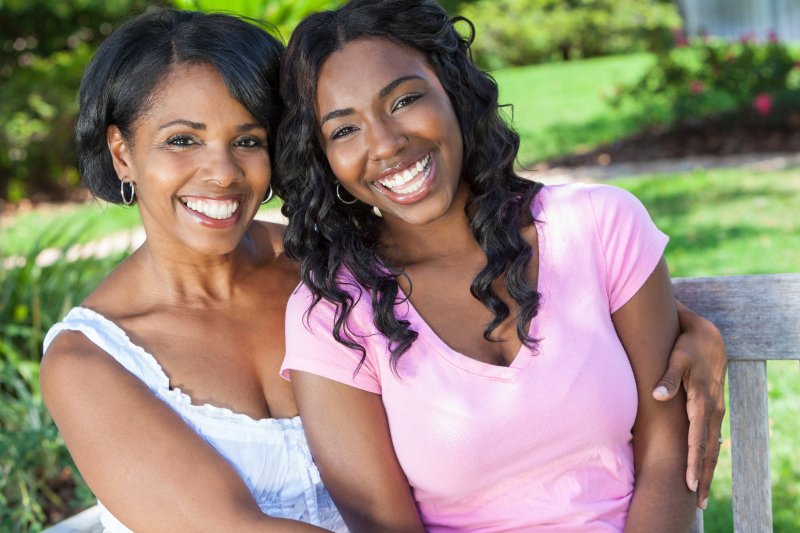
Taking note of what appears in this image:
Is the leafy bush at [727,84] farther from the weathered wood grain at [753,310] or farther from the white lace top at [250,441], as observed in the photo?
the white lace top at [250,441]

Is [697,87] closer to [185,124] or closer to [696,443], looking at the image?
[696,443]

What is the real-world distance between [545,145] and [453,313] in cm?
1078

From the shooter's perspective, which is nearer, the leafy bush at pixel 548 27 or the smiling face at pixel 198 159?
the smiling face at pixel 198 159

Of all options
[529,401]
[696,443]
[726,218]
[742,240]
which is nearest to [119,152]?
[529,401]

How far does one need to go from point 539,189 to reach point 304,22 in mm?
792

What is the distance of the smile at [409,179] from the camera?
2609 millimetres

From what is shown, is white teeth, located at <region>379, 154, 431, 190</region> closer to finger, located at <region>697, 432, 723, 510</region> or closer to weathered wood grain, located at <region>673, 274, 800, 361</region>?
weathered wood grain, located at <region>673, 274, 800, 361</region>

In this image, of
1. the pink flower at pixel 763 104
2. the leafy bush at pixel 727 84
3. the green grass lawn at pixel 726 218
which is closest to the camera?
the green grass lawn at pixel 726 218

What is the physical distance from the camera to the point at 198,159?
8.59ft

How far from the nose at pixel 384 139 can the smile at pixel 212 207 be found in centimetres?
40

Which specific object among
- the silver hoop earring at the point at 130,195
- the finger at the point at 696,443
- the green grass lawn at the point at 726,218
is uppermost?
the silver hoop earring at the point at 130,195

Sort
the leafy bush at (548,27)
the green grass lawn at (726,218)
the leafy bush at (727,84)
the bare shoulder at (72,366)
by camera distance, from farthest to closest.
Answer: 1. the leafy bush at (548,27)
2. the leafy bush at (727,84)
3. the green grass lawn at (726,218)
4. the bare shoulder at (72,366)

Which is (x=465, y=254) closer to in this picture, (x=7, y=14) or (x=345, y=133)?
(x=345, y=133)

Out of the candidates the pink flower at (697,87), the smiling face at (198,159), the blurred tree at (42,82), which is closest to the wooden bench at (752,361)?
the smiling face at (198,159)
